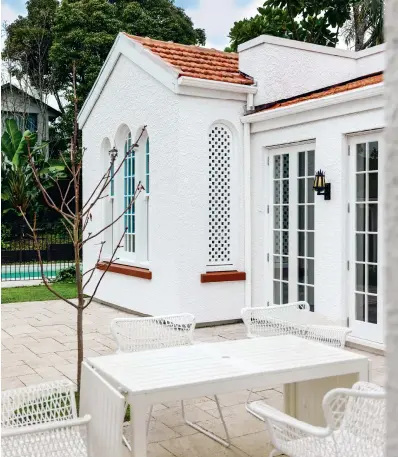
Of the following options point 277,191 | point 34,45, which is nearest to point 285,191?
point 277,191

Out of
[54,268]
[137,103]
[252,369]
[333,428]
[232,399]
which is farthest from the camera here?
[54,268]

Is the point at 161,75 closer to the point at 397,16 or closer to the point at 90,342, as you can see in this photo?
the point at 90,342

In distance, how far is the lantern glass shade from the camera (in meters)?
8.62

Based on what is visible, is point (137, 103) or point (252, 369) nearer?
point (252, 369)

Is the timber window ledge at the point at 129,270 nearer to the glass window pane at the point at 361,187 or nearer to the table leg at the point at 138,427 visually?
the glass window pane at the point at 361,187

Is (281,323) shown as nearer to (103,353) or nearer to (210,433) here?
(210,433)

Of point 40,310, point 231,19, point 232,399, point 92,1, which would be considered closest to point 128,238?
point 40,310

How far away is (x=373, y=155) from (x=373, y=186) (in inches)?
16.7

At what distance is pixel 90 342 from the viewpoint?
29.7 ft

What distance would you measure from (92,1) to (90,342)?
22.9 metres

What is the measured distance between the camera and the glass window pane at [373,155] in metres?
8.05

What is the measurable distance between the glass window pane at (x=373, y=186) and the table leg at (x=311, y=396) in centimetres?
385

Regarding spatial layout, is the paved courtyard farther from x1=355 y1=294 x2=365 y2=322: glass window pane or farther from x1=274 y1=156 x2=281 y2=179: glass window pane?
x1=274 y1=156 x2=281 y2=179: glass window pane

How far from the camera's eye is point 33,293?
14750 mm
